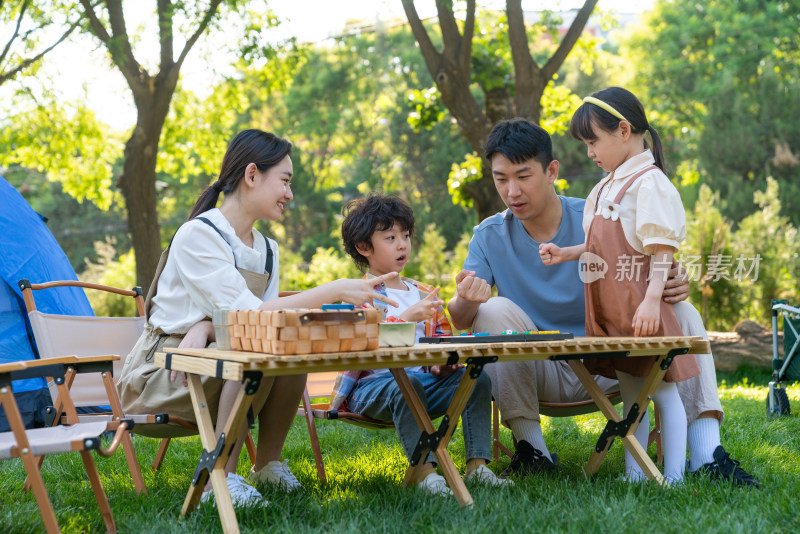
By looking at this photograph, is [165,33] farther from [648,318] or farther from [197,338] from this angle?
[648,318]

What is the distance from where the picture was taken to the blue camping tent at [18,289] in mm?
4465

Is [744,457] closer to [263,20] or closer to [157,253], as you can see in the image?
[157,253]

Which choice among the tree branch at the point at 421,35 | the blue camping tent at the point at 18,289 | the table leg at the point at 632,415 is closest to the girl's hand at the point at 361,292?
the table leg at the point at 632,415

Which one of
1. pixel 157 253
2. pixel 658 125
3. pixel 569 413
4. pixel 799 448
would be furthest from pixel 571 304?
pixel 658 125

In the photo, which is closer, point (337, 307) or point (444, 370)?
point (337, 307)

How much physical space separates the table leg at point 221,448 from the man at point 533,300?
102cm

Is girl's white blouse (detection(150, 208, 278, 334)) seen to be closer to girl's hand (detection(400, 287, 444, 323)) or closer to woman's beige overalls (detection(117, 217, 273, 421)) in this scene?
woman's beige overalls (detection(117, 217, 273, 421))

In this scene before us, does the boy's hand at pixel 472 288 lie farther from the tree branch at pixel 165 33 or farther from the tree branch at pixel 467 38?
the tree branch at pixel 165 33

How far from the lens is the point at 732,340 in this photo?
302 inches

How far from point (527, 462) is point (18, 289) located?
3166 millimetres

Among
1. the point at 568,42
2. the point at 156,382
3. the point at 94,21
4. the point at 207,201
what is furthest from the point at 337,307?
the point at 94,21

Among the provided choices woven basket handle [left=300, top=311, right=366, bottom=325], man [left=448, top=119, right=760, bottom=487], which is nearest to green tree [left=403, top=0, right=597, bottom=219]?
man [left=448, top=119, right=760, bottom=487]

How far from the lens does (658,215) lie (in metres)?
2.78

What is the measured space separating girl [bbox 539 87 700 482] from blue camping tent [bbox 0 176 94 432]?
10.2 feet
